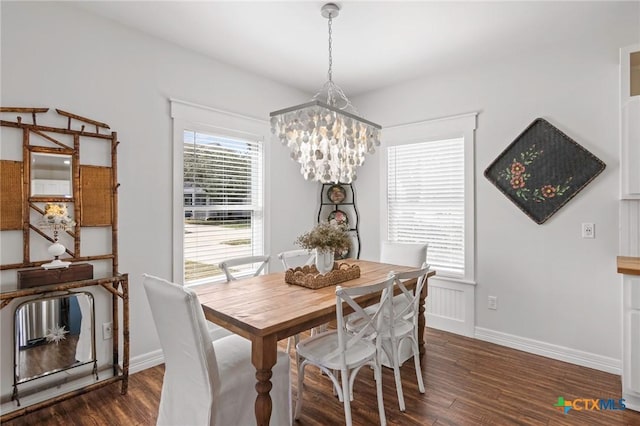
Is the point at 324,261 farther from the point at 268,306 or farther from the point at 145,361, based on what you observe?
the point at 145,361

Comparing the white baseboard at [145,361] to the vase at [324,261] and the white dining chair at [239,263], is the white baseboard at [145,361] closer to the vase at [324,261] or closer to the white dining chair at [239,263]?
the white dining chair at [239,263]

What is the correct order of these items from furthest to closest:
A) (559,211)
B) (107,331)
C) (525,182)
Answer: (525,182)
(559,211)
(107,331)

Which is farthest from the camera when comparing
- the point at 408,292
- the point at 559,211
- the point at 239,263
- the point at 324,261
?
the point at 559,211

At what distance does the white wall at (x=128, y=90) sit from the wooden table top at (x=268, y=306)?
94 cm

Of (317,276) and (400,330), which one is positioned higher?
(317,276)

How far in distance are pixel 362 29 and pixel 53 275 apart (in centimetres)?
283

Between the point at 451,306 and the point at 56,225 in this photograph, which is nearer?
the point at 56,225

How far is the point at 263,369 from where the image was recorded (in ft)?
5.25

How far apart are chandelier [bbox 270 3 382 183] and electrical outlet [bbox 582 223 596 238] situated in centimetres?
196

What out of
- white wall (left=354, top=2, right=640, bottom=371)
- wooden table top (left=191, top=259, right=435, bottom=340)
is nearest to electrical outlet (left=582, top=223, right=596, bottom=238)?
white wall (left=354, top=2, right=640, bottom=371)

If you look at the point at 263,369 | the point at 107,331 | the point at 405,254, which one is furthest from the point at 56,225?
the point at 405,254

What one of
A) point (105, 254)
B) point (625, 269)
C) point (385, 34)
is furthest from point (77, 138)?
point (625, 269)

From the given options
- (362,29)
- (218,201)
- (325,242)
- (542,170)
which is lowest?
(325,242)

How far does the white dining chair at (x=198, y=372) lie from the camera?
1551 mm
